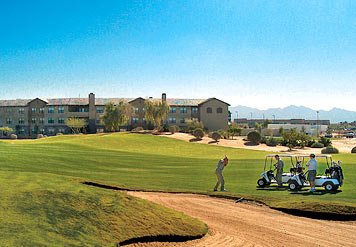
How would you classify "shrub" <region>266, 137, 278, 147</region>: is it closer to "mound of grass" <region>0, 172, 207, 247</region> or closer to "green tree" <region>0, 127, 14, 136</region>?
"mound of grass" <region>0, 172, 207, 247</region>

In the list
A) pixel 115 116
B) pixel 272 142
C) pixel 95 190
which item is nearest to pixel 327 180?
pixel 95 190

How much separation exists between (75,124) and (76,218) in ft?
284

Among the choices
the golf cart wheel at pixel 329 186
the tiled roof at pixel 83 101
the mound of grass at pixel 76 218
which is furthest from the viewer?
the tiled roof at pixel 83 101

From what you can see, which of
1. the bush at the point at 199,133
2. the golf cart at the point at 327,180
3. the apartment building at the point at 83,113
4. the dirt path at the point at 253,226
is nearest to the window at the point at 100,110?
the apartment building at the point at 83,113

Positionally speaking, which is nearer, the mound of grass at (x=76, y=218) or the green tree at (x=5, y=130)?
the mound of grass at (x=76, y=218)

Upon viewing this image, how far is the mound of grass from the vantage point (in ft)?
31.4

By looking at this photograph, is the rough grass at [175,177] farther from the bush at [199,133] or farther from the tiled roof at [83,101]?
the tiled roof at [83,101]

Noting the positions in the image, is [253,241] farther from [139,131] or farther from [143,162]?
Result: [139,131]

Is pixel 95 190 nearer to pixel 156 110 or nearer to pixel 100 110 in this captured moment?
pixel 156 110

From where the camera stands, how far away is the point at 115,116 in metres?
91.0

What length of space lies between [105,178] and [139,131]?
201ft

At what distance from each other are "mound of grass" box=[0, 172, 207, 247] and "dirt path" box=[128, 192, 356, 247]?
79cm

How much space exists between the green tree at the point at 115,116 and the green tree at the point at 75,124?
6699mm

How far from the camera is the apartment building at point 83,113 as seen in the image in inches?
3991
